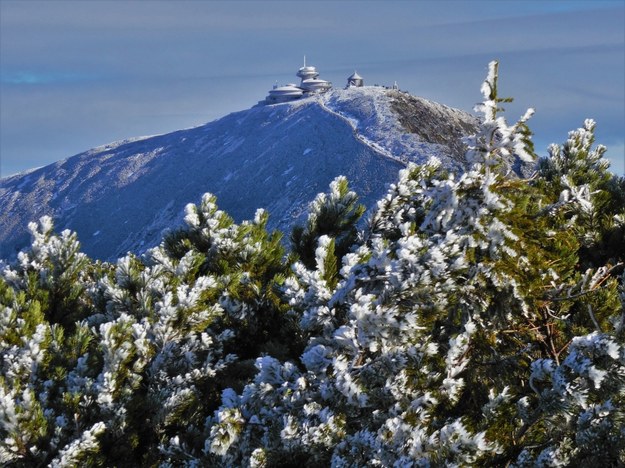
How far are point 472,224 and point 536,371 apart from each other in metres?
0.99

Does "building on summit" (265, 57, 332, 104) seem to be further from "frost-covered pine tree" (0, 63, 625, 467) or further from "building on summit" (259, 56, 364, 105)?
"frost-covered pine tree" (0, 63, 625, 467)

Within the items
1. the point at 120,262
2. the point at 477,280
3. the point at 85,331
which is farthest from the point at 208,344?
the point at 477,280

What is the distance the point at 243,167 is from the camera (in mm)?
52438

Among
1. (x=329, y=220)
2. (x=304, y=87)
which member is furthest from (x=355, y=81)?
(x=329, y=220)

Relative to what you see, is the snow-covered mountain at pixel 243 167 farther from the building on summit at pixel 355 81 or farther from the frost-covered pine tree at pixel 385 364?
the frost-covered pine tree at pixel 385 364

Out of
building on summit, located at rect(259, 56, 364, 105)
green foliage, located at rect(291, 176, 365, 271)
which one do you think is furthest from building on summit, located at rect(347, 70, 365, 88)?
green foliage, located at rect(291, 176, 365, 271)

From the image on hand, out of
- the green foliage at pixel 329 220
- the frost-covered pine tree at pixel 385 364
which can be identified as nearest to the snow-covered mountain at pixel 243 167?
the green foliage at pixel 329 220

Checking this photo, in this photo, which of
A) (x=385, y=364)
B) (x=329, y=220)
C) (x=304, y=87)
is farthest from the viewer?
(x=304, y=87)

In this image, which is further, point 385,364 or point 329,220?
point 329,220

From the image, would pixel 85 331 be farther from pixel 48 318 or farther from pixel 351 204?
pixel 351 204

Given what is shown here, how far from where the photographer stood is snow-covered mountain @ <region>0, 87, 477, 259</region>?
43875 millimetres

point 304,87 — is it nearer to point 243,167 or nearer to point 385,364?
point 243,167

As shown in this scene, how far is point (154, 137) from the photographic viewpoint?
72375 millimetres

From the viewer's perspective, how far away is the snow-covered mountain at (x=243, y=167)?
43.9 metres
